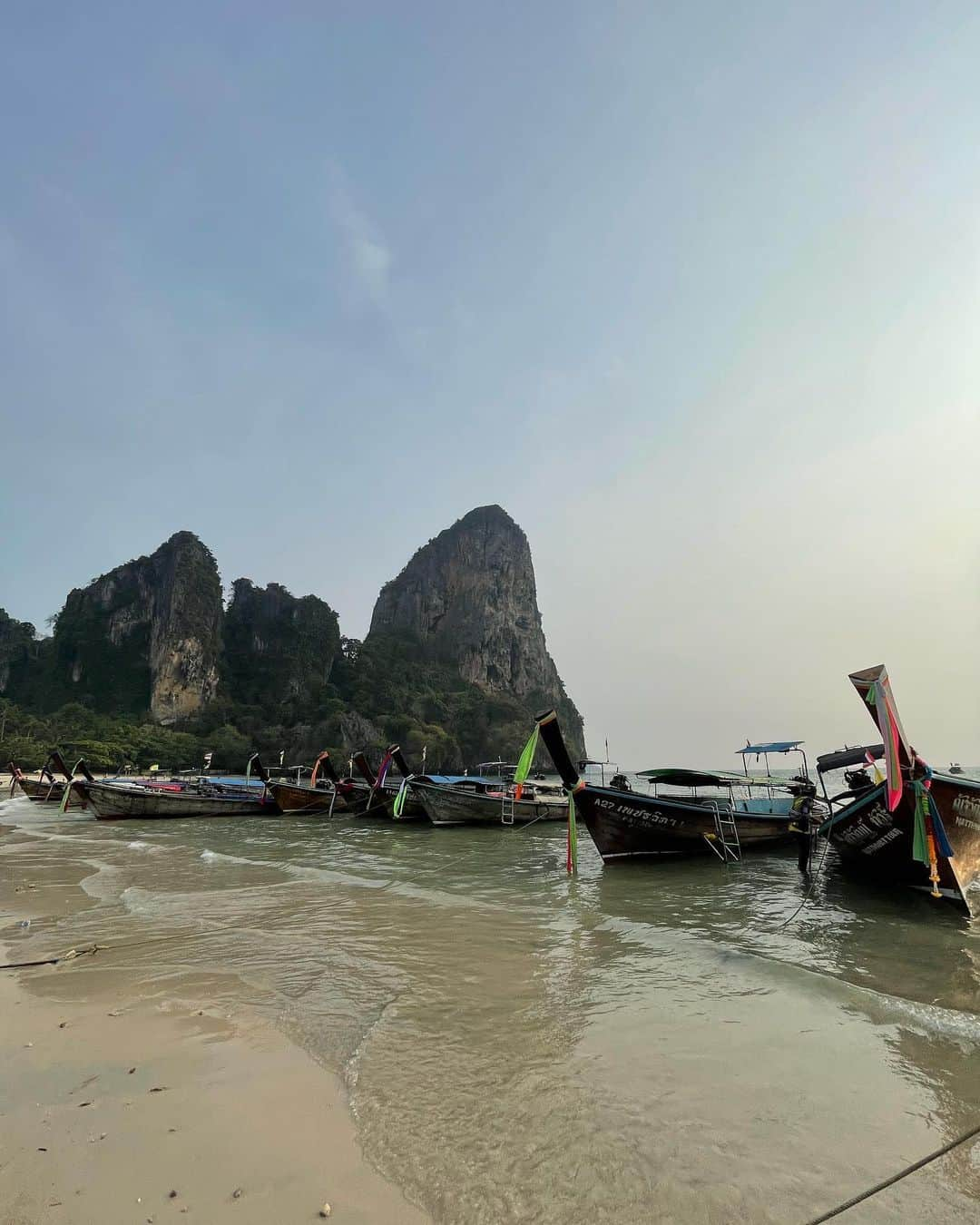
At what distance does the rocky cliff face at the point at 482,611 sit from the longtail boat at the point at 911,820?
Result: 106m

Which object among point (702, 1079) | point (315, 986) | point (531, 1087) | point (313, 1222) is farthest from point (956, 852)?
point (313, 1222)

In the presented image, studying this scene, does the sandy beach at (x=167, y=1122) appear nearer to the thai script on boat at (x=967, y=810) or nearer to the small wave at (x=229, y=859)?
the small wave at (x=229, y=859)

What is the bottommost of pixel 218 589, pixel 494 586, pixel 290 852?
pixel 290 852

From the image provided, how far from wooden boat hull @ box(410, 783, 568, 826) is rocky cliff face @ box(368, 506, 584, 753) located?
300 feet

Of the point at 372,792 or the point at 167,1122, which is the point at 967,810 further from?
the point at 372,792

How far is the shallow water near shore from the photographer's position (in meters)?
3.03

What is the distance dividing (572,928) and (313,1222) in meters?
6.32

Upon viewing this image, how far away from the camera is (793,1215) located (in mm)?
2738

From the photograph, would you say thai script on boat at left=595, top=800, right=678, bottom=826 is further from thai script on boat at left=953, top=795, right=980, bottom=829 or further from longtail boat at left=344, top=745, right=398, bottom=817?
longtail boat at left=344, top=745, right=398, bottom=817

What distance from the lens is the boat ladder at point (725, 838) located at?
14430mm

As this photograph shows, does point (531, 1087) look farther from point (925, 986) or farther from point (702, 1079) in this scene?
point (925, 986)

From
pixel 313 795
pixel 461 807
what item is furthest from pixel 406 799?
pixel 313 795

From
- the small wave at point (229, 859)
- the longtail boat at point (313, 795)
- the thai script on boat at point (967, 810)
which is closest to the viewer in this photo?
the thai script on boat at point (967, 810)

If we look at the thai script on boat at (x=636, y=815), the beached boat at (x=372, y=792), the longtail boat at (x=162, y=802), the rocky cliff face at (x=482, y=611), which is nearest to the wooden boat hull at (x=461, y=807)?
the beached boat at (x=372, y=792)
